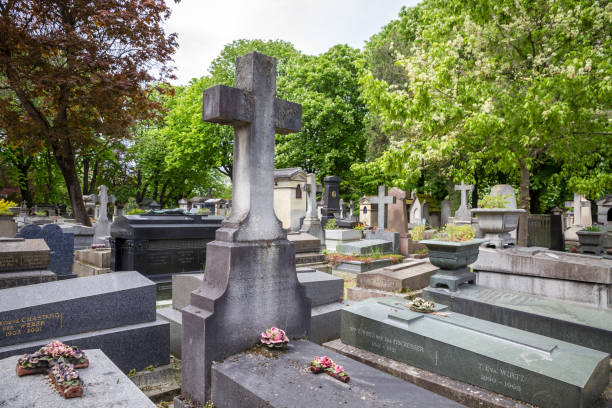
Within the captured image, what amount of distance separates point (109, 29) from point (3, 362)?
37.8 feet

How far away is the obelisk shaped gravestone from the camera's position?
2.96 m

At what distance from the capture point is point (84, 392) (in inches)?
92.0

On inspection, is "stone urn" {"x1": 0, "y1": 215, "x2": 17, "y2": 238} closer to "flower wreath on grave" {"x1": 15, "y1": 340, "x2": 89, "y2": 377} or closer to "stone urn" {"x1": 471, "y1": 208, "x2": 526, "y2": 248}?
A: "flower wreath on grave" {"x1": 15, "y1": 340, "x2": 89, "y2": 377}

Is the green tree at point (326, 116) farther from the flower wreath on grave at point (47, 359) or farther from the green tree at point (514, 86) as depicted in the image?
the flower wreath on grave at point (47, 359)

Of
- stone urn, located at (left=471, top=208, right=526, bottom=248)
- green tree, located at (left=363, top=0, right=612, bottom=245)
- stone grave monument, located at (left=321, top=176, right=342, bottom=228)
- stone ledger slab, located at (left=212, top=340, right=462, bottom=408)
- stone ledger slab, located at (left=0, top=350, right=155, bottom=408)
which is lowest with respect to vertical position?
stone ledger slab, located at (left=212, top=340, right=462, bottom=408)

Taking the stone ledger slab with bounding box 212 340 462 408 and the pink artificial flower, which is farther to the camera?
the pink artificial flower

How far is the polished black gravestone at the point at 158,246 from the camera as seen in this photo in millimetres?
7156

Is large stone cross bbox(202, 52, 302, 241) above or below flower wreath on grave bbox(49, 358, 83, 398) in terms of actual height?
above

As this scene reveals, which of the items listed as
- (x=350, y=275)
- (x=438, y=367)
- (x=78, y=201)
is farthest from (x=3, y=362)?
(x=78, y=201)

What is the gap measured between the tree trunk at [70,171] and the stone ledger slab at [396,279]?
1112 cm

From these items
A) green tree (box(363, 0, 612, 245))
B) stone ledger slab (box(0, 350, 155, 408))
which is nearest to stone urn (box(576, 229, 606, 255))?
green tree (box(363, 0, 612, 245))

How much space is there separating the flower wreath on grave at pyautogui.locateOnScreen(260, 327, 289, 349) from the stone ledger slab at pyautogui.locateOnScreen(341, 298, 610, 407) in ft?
3.84

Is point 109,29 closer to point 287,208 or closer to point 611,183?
point 287,208

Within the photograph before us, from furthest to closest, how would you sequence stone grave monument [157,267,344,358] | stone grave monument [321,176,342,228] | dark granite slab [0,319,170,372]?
stone grave monument [321,176,342,228]
stone grave monument [157,267,344,358]
dark granite slab [0,319,170,372]
